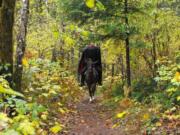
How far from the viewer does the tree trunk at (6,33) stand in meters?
7.30

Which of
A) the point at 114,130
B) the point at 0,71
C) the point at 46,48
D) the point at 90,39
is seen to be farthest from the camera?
the point at 46,48

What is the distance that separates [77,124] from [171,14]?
773 centimetres

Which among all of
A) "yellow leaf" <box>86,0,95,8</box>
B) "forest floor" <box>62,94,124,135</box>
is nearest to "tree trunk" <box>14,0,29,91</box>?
"forest floor" <box>62,94,124,135</box>

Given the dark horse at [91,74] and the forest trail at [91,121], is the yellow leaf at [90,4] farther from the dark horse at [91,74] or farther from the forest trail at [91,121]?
the dark horse at [91,74]

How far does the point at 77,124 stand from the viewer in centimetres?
1001

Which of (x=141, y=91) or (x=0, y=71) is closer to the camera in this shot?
(x=0, y=71)

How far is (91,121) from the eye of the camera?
34.8 ft

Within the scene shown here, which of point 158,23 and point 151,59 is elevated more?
point 158,23

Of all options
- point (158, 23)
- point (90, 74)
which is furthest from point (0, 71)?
point (158, 23)

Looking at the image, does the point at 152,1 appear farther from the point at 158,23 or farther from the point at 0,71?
the point at 0,71

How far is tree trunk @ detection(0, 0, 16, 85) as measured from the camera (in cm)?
730

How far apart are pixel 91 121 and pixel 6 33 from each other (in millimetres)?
4239

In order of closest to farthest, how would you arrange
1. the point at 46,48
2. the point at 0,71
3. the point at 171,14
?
1. the point at 0,71
2. the point at 171,14
3. the point at 46,48

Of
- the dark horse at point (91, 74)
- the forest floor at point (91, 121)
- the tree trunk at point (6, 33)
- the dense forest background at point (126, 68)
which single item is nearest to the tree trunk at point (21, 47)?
the dense forest background at point (126, 68)
